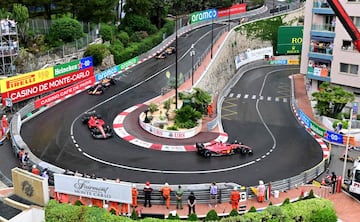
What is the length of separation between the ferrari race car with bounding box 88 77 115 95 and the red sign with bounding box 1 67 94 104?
1.96 m

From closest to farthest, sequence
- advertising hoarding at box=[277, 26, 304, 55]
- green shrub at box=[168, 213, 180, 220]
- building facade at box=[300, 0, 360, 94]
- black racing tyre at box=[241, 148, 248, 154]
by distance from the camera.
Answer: green shrub at box=[168, 213, 180, 220] < black racing tyre at box=[241, 148, 248, 154] < building facade at box=[300, 0, 360, 94] < advertising hoarding at box=[277, 26, 304, 55]

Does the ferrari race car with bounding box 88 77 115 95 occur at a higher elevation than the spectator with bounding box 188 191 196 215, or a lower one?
higher

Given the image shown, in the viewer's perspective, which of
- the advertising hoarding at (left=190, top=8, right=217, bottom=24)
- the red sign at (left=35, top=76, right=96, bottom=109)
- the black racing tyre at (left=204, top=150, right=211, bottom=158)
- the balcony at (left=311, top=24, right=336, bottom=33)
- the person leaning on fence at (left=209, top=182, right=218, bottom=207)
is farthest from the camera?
the advertising hoarding at (left=190, top=8, right=217, bottom=24)

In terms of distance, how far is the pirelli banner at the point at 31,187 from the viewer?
87.0 feet

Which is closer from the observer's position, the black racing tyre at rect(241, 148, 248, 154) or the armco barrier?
the armco barrier

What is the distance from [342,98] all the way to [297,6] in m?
51.1

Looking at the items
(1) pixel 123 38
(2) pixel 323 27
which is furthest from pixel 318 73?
(1) pixel 123 38

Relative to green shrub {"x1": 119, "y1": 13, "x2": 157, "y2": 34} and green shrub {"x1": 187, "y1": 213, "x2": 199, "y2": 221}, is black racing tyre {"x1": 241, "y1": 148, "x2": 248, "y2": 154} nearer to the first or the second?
green shrub {"x1": 187, "y1": 213, "x2": 199, "y2": 221}

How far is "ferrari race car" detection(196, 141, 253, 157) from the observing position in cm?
3579

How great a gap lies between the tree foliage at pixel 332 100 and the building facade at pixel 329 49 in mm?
4935

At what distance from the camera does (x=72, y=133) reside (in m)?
39.9

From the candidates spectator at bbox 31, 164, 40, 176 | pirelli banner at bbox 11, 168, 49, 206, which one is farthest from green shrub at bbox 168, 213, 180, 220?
spectator at bbox 31, 164, 40, 176

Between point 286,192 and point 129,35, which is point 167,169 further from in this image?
point 129,35

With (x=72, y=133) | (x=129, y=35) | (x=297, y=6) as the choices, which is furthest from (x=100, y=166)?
(x=297, y=6)
